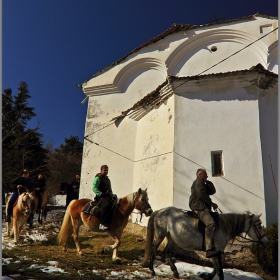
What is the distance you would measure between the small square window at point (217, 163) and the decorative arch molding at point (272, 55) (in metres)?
4.32

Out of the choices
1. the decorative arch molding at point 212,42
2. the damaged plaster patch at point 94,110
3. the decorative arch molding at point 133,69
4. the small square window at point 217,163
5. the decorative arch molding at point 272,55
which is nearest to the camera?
the small square window at point 217,163

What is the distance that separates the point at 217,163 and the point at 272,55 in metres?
4.98

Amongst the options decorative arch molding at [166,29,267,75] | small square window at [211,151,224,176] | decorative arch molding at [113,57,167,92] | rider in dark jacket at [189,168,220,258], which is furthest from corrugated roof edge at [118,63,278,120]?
rider in dark jacket at [189,168,220,258]

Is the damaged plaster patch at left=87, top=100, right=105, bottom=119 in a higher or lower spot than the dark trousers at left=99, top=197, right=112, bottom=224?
higher

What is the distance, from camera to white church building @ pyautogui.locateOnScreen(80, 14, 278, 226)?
7730 millimetres

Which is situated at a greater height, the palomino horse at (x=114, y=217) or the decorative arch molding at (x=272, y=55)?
the decorative arch molding at (x=272, y=55)

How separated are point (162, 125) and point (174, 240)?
170 inches

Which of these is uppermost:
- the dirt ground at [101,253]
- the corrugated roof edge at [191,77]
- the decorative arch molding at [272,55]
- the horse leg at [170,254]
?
the decorative arch molding at [272,55]

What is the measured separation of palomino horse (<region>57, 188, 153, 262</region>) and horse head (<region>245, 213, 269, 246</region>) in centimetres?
207

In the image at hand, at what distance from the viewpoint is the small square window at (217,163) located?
7.88 metres

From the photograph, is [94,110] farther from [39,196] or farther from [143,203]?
[143,203]

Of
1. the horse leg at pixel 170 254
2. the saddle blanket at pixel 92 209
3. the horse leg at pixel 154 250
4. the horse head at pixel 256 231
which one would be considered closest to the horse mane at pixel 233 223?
the horse head at pixel 256 231

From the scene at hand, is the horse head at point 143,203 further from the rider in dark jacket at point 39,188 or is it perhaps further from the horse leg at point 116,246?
the rider in dark jacket at point 39,188

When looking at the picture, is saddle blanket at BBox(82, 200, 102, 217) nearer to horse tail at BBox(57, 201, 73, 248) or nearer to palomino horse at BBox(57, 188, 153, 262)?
palomino horse at BBox(57, 188, 153, 262)
